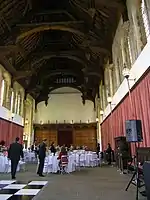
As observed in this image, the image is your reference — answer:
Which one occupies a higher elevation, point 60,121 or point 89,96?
point 89,96

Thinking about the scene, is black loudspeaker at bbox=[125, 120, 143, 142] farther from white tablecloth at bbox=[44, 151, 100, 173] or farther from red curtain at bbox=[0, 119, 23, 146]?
red curtain at bbox=[0, 119, 23, 146]

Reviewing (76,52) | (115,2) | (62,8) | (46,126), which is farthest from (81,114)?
(115,2)

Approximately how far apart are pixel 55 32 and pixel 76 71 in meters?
6.11

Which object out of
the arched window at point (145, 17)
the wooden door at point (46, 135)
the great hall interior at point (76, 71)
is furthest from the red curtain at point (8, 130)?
the arched window at point (145, 17)

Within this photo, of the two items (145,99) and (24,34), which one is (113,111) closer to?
(145,99)

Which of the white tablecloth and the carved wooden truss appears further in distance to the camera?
the carved wooden truss

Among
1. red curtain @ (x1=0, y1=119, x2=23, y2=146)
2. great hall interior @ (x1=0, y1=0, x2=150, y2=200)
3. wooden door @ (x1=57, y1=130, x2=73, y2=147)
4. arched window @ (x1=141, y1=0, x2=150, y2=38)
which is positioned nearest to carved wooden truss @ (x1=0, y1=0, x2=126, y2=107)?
great hall interior @ (x1=0, y1=0, x2=150, y2=200)

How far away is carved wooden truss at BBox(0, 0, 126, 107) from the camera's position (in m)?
10.8

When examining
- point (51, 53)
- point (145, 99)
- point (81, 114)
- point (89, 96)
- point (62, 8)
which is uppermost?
point (62, 8)

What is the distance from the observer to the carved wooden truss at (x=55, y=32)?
10818 mm

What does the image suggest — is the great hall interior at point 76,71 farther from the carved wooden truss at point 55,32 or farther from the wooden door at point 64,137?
the wooden door at point 64,137

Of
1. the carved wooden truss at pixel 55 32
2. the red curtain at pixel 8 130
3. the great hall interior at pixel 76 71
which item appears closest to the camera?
the great hall interior at pixel 76 71

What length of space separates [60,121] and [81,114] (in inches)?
92.9

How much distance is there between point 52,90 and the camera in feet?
79.0
